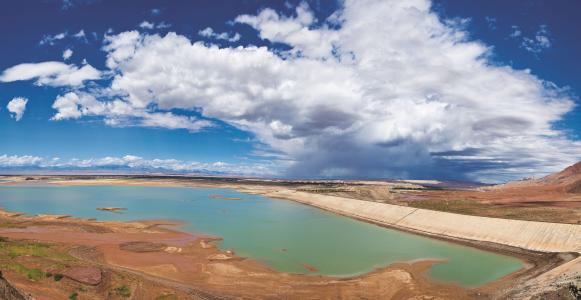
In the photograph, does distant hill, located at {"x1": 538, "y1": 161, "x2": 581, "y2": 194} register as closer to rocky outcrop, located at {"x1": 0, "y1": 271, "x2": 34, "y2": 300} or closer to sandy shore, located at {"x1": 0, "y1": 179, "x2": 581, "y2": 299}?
sandy shore, located at {"x1": 0, "y1": 179, "x2": 581, "y2": 299}

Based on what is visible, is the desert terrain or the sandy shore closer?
the desert terrain

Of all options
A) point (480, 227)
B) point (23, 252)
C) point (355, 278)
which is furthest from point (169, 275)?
point (480, 227)

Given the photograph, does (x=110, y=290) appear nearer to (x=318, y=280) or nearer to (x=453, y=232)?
(x=318, y=280)

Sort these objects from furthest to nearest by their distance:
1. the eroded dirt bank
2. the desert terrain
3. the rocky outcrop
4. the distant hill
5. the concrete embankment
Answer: the distant hill → the concrete embankment → the desert terrain → the eroded dirt bank → the rocky outcrop

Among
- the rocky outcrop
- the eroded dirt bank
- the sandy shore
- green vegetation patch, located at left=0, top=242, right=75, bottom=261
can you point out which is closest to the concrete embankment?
the sandy shore

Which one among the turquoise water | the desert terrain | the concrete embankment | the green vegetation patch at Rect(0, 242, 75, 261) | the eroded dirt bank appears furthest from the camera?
the concrete embankment

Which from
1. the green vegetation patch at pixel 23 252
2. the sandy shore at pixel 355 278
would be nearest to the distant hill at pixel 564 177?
the sandy shore at pixel 355 278

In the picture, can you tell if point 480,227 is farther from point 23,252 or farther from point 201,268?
point 23,252
